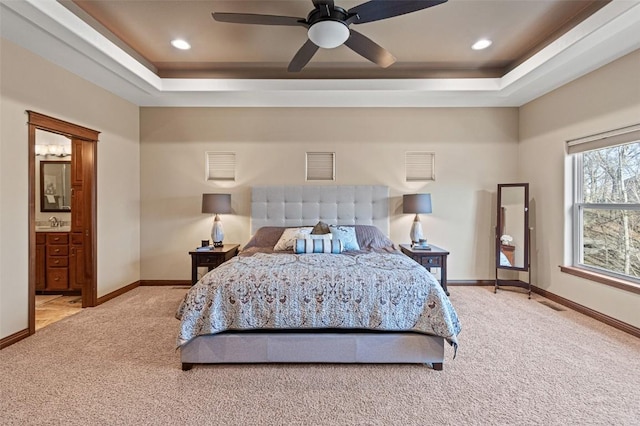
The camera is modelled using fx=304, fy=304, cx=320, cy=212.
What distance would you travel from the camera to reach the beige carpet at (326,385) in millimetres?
1915

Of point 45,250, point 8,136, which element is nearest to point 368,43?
point 8,136

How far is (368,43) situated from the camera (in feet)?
9.32

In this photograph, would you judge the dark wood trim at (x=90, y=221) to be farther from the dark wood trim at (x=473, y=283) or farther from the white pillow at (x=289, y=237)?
the dark wood trim at (x=473, y=283)

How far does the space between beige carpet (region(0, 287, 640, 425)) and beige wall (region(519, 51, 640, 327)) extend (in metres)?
0.54

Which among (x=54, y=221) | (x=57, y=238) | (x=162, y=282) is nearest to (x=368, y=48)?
(x=162, y=282)

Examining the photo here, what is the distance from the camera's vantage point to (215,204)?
4.44m

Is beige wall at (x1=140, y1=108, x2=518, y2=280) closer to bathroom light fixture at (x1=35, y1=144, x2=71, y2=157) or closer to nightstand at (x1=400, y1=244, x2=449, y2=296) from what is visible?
nightstand at (x1=400, y1=244, x2=449, y2=296)

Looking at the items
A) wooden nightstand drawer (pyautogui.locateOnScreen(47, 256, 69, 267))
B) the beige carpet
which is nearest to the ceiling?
wooden nightstand drawer (pyautogui.locateOnScreen(47, 256, 69, 267))

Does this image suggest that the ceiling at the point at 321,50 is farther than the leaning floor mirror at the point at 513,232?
No

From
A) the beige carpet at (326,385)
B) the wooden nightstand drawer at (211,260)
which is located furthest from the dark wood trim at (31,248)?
the wooden nightstand drawer at (211,260)

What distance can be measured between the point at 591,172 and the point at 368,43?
327 centimetres

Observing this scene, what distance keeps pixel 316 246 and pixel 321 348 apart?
1.42 metres

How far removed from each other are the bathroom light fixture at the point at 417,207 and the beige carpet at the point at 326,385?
1.56m

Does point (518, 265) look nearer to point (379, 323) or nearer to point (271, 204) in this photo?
point (379, 323)
